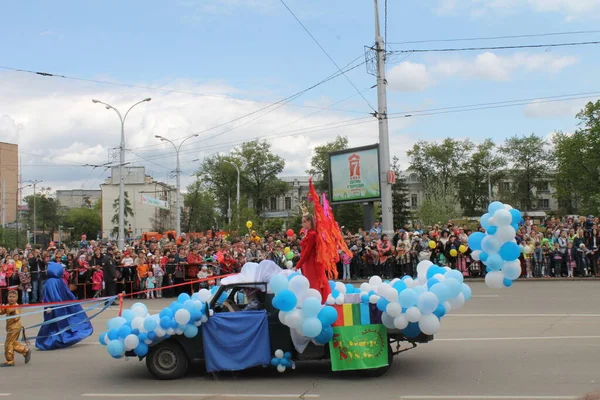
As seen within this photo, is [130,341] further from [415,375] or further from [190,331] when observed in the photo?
[415,375]

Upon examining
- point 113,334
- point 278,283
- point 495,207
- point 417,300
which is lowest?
point 113,334

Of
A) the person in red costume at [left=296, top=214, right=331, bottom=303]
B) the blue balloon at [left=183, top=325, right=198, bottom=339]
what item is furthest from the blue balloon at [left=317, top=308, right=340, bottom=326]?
the blue balloon at [left=183, top=325, right=198, bottom=339]

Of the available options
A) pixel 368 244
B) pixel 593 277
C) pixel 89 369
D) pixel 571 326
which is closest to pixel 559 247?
pixel 593 277

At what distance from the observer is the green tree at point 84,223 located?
115125mm

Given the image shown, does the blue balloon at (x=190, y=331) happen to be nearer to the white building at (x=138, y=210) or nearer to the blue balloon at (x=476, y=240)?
the blue balloon at (x=476, y=240)

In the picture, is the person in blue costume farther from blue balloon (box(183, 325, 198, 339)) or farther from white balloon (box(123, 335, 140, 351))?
blue balloon (box(183, 325, 198, 339))

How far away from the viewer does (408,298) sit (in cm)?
836

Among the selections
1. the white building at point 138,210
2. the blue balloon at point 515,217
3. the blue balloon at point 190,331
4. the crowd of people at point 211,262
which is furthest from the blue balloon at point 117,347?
the white building at point 138,210

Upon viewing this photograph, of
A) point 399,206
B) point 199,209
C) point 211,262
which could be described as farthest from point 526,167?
point 211,262

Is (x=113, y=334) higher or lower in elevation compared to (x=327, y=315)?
lower

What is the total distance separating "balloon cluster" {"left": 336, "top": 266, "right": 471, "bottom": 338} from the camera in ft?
27.4

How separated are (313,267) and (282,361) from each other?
1.35 m

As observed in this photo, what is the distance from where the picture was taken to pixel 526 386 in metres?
7.77

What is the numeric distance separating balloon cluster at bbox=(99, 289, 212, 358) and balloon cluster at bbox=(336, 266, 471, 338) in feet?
7.68
